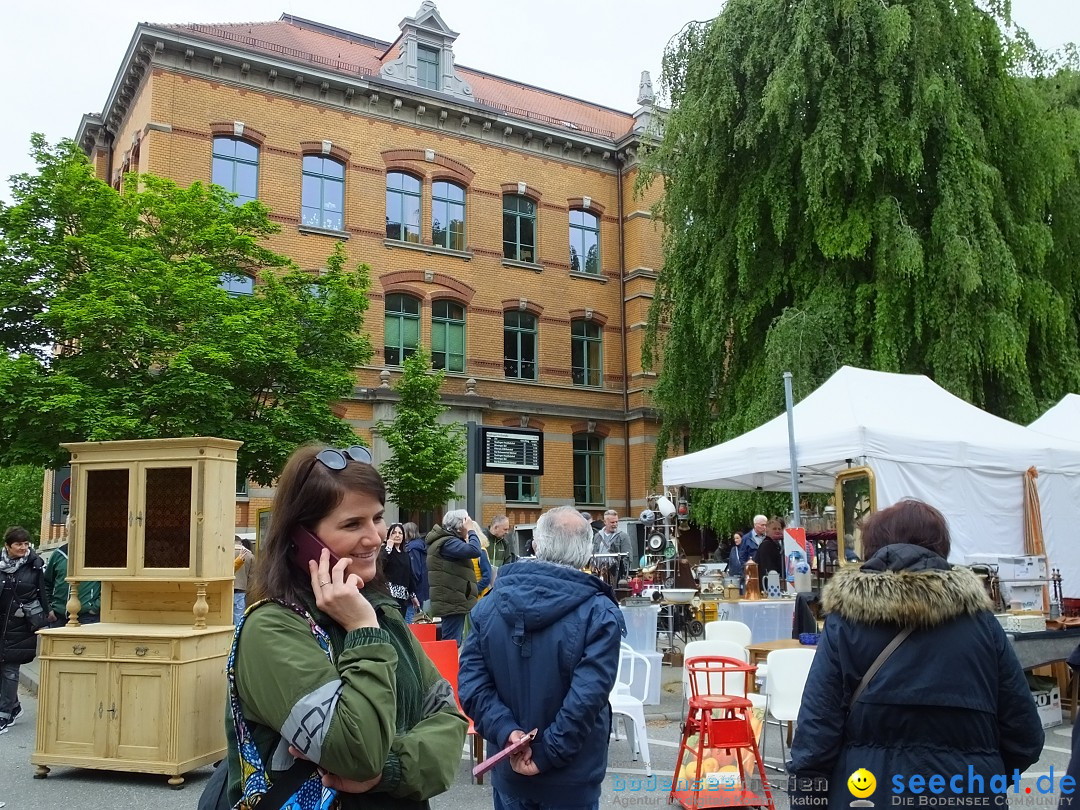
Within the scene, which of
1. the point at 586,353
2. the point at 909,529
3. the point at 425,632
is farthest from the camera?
the point at 586,353

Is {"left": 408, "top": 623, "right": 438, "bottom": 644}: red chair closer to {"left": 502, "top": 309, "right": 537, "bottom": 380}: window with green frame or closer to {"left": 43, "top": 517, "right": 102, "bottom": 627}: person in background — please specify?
{"left": 43, "top": 517, "right": 102, "bottom": 627}: person in background

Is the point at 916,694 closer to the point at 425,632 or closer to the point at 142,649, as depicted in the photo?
the point at 425,632

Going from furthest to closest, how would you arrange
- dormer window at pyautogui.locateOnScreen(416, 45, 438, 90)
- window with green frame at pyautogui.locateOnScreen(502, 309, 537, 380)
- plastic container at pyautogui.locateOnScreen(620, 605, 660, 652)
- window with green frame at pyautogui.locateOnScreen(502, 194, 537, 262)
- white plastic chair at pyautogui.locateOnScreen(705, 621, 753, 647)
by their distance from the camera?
window with green frame at pyautogui.locateOnScreen(502, 194, 537, 262)
window with green frame at pyautogui.locateOnScreen(502, 309, 537, 380)
dormer window at pyautogui.locateOnScreen(416, 45, 438, 90)
plastic container at pyautogui.locateOnScreen(620, 605, 660, 652)
white plastic chair at pyautogui.locateOnScreen(705, 621, 753, 647)

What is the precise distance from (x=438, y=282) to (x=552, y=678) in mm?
21732

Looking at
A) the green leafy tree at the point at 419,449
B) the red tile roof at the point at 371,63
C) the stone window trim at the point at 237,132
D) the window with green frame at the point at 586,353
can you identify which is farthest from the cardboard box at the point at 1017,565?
the red tile roof at the point at 371,63

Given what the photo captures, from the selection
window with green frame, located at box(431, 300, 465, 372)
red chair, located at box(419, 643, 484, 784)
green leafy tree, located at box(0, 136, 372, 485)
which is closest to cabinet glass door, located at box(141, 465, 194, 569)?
red chair, located at box(419, 643, 484, 784)

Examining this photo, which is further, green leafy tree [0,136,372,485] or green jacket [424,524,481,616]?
green leafy tree [0,136,372,485]

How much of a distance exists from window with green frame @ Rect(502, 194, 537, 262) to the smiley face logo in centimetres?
2375

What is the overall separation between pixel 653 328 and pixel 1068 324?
7699 millimetres

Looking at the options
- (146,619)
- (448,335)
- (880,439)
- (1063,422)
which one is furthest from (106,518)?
(448,335)

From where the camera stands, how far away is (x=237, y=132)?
21.8 metres

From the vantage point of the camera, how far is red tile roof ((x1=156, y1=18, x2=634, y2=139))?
23.2 m

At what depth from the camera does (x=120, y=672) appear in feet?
21.9

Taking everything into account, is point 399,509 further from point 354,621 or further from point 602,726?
point 354,621
